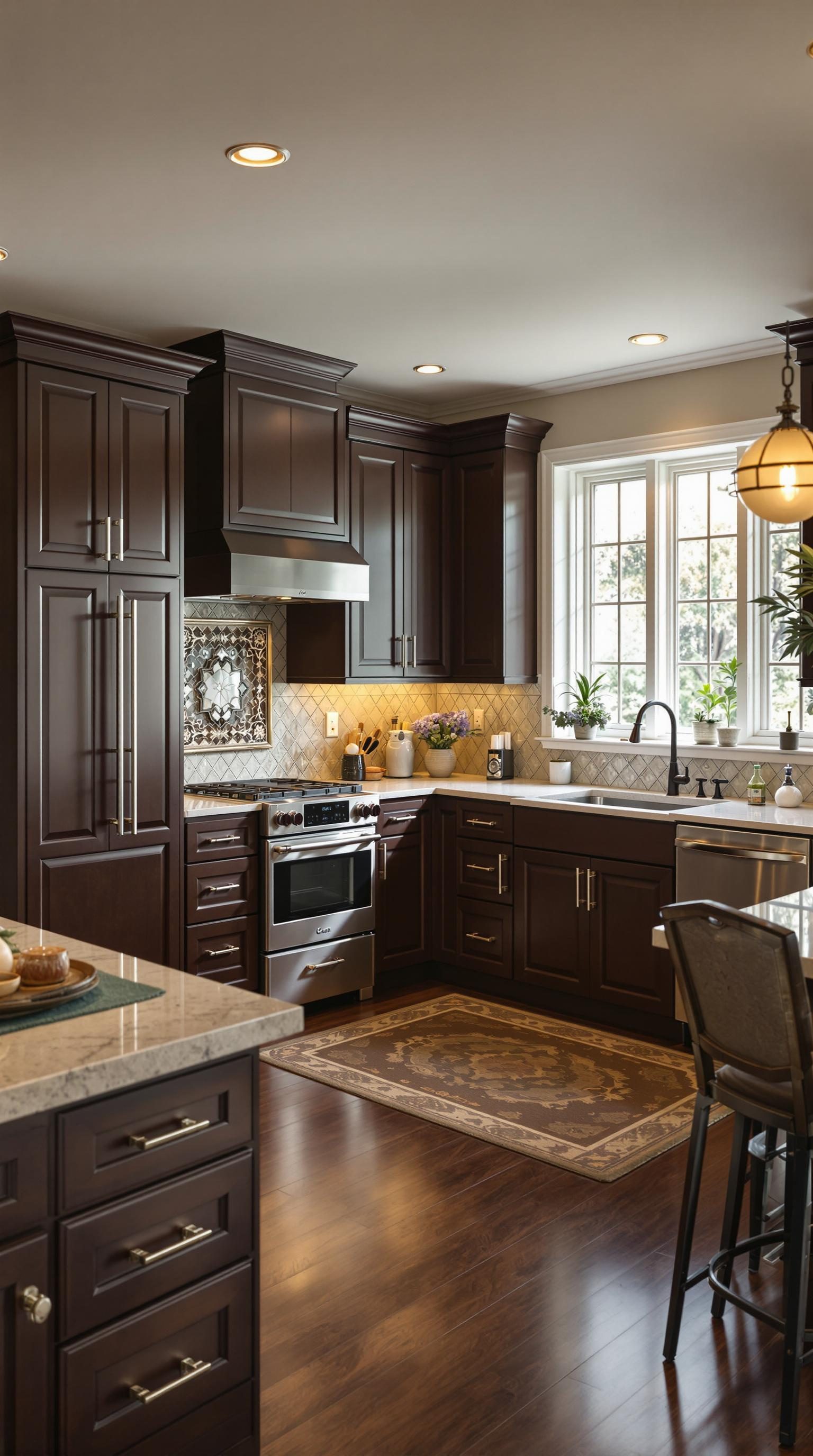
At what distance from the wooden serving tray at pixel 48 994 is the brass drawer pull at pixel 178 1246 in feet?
1.27

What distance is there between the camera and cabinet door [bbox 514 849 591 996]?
4906mm

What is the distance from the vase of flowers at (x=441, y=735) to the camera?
583 centimetres

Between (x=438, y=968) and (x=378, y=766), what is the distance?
→ 3.53ft

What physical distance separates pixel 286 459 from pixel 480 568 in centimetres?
127

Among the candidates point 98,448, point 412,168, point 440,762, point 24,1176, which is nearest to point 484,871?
point 440,762

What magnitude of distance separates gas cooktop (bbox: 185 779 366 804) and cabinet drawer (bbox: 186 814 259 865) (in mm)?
118

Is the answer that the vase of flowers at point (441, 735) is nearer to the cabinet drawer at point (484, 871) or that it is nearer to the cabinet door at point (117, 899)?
the cabinet drawer at point (484, 871)

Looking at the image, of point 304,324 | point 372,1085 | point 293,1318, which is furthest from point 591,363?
point 293,1318

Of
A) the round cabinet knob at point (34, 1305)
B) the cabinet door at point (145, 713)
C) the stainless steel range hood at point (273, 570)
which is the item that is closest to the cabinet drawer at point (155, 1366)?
the round cabinet knob at point (34, 1305)

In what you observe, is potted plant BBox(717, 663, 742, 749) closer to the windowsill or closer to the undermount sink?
the windowsill

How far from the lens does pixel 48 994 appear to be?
1825mm

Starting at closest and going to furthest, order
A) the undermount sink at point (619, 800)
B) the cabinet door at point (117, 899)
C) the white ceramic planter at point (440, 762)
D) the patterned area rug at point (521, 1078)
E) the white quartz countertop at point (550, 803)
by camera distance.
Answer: the patterned area rug at point (521, 1078) < the cabinet door at point (117, 899) < the white quartz countertop at point (550, 803) < the undermount sink at point (619, 800) < the white ceramic planter at point (440, 762)

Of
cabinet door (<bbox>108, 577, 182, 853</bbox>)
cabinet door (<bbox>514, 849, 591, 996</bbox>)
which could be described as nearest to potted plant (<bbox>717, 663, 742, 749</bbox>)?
Result: cabinet door (<bbox>514, 849, 591, 996</bbox>)

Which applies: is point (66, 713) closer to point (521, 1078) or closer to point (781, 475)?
point (521, 1078)
